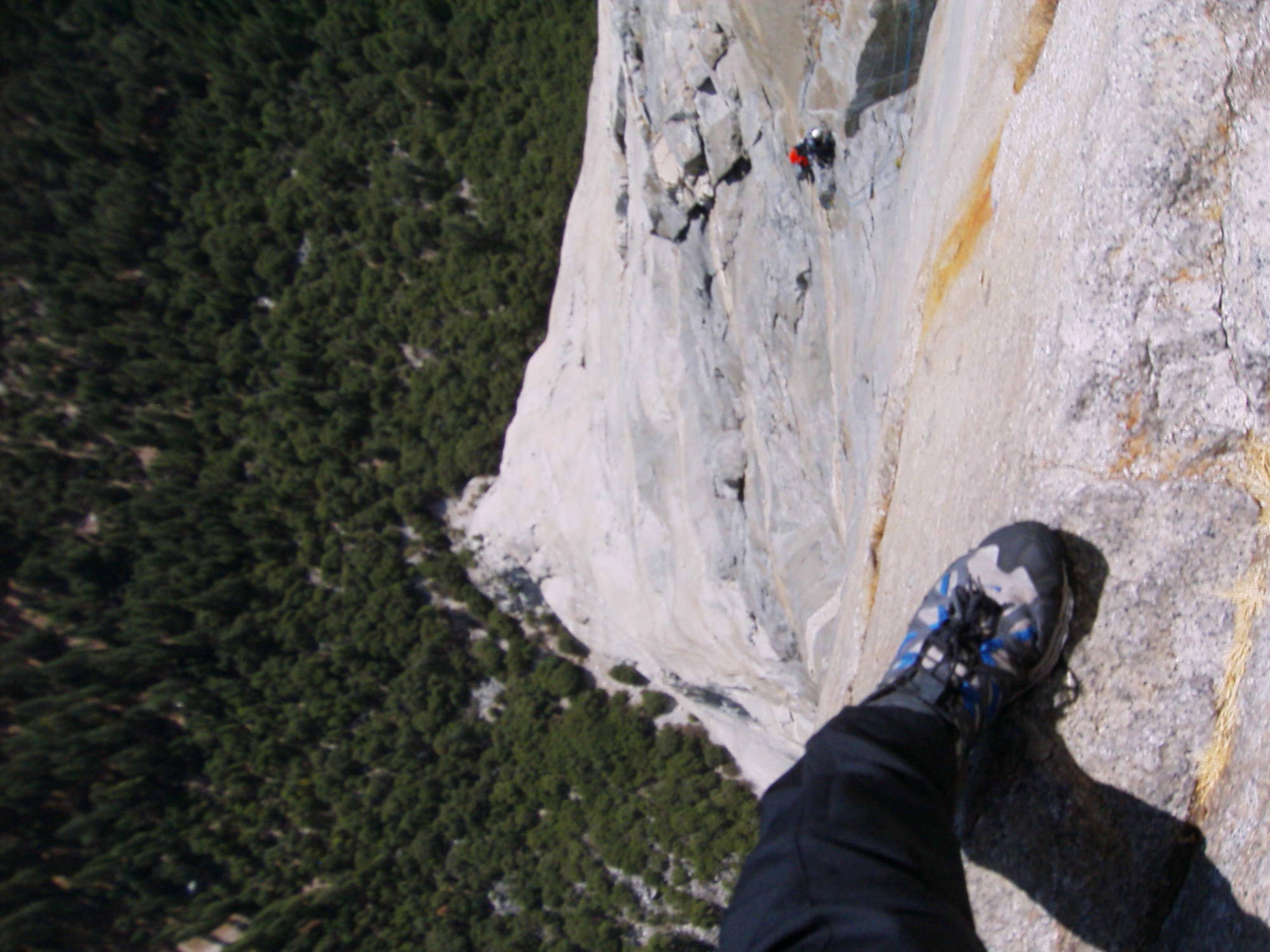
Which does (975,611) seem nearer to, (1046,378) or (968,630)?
(968,630)

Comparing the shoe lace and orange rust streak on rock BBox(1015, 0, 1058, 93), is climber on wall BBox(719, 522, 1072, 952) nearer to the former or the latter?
the shoe lace

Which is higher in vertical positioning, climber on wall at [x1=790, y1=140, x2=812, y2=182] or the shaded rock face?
climber on wall at [x1=790, y1=140, x2=812, y2=182]

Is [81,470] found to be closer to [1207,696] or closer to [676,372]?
[676,372]

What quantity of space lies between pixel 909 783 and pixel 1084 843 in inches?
23.6

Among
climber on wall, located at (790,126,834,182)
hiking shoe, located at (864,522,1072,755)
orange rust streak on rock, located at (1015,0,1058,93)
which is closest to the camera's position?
hiking shoe, located at (864,522,1072,755)

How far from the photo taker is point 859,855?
2.13m

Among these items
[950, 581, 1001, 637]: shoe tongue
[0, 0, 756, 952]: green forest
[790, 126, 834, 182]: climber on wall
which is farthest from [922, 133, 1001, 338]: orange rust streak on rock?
[0, 0, 756, 952]: green forest

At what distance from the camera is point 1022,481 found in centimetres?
284

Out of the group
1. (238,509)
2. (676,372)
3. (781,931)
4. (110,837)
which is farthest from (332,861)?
(781,931)

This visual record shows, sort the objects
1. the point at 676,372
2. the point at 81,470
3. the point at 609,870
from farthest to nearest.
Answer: the point at 81,470 → the point at 609,870 → the point at 676,372

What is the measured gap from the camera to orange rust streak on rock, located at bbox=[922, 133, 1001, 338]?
3.39 m

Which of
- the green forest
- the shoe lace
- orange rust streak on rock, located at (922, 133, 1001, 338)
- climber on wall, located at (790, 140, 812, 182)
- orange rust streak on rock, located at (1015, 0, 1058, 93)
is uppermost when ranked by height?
orange rust streak on rock, located at (1015, 0, 1058, 93)

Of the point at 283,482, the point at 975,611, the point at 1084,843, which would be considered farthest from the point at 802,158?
the point at 283,482

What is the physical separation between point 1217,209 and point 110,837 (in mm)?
22853
